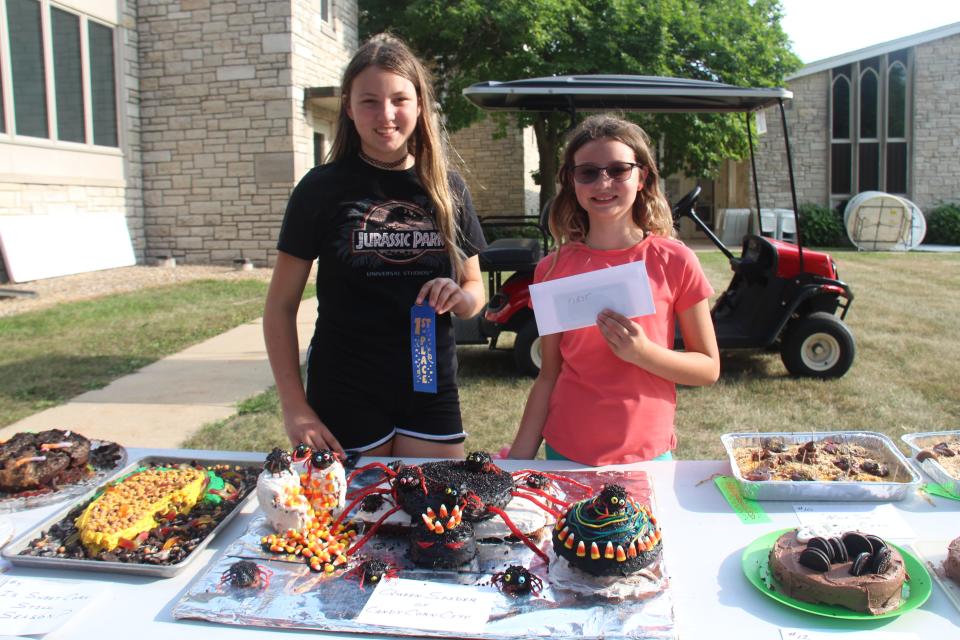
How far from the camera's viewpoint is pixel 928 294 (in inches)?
A: 421

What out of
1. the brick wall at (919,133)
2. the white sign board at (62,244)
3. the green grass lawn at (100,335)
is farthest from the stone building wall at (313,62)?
the brick wall at (919,133)

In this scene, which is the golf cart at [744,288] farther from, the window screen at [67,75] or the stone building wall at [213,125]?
the window screen at [67,75]

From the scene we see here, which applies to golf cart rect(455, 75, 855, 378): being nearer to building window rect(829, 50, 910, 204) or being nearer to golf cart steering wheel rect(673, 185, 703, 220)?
golf cart steering wheel rect(673, 185, 703, 220)

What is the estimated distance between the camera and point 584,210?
2.28m

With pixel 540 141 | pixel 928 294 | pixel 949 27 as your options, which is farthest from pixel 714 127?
pixel 949 27

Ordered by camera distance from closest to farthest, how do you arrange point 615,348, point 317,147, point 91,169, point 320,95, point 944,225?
1. point 615,348
2. point 91,169
3. point 320,95
4. point 317,147
5. point 944,225

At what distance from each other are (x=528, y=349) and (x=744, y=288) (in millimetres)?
1827

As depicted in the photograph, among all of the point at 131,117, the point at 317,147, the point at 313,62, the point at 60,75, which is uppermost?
the point at 313,62

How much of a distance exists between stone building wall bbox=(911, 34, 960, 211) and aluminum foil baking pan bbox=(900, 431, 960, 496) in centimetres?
2254

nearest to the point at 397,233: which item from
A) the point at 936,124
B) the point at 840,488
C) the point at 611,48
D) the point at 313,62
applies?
the point at 840,488

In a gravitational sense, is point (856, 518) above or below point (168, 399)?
above

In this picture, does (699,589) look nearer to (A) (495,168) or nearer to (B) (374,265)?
(B) (374,265)

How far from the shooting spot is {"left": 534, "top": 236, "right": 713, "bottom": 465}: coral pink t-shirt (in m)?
1.99

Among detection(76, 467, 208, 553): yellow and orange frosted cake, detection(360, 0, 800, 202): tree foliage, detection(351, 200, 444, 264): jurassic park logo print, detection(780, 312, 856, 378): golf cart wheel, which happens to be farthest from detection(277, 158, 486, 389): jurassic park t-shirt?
detection(360, 0, 800, 202): tree foliage
